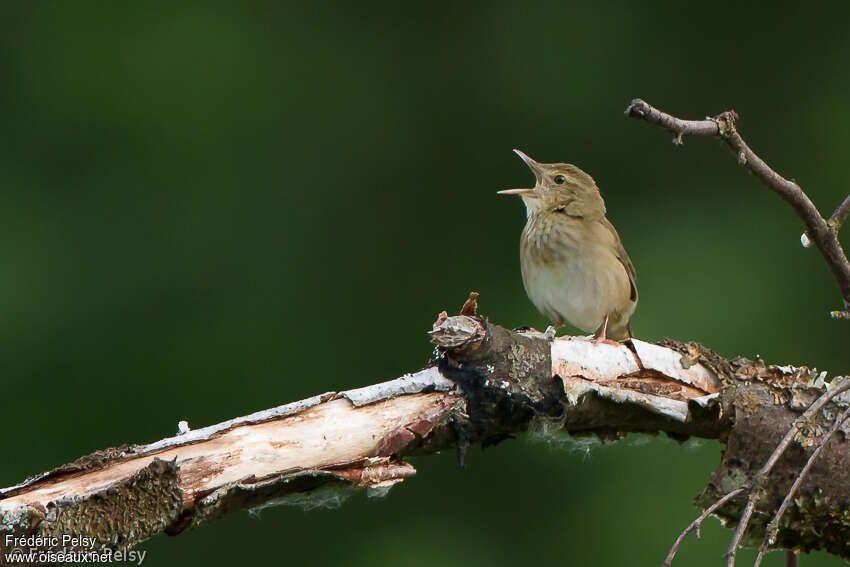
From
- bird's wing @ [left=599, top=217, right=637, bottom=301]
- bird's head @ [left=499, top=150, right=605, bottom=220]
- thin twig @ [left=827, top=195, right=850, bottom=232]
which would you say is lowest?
bird's wing @ [left=599, top=217, right=637, bottom=301]

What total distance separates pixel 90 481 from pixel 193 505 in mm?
209

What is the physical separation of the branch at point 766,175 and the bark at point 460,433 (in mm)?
361

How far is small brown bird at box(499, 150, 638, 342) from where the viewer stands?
397 cm

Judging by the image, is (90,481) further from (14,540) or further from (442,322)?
(442,322)

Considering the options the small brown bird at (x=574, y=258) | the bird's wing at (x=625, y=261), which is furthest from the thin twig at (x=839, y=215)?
the bird's wing at (x=625, y=261)

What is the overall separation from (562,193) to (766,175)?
1983 millimetres

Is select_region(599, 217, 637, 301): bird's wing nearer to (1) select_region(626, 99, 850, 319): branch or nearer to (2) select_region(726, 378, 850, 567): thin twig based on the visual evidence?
(1) select_region(626, 99, 850, 319): branch

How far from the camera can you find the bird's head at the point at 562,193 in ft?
13.6

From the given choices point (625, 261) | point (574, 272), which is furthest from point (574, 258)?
point (625, 261)

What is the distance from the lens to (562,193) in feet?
13.8

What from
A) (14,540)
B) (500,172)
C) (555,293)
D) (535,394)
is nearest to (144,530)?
(14,540)

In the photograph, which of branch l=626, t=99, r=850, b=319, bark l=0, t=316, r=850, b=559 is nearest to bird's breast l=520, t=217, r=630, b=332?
bark l=0, t=316, r=850, b=559

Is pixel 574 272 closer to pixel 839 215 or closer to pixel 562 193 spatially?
pixel 562 193

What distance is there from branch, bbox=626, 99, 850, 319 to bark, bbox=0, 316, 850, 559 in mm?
361
